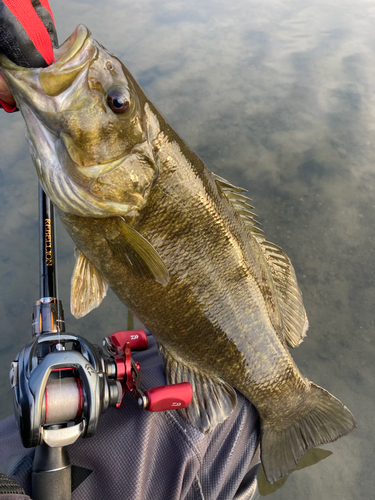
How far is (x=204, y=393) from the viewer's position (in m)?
1.20

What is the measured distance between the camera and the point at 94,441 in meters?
0.96

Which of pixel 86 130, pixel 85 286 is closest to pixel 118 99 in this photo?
pixel 86 130

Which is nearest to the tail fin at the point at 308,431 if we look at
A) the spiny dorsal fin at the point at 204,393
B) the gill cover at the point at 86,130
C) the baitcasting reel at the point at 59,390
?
the spiny dorsal fin at the point at 204,393

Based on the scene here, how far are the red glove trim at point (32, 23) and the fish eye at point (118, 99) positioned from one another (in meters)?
0.16

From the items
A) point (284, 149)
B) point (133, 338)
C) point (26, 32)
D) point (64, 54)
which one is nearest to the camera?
point (26, 32)

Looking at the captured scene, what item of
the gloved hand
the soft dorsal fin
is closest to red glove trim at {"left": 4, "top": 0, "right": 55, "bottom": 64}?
the gloved hand

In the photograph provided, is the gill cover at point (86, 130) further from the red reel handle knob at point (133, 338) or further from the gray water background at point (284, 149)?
the gray water background at point (284, 149)

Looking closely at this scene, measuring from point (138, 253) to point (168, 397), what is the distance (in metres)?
0.39

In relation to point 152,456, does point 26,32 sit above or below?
above

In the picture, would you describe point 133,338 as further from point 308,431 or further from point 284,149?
point 284,149

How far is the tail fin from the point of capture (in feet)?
4.12

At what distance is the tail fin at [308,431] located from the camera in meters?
1.26

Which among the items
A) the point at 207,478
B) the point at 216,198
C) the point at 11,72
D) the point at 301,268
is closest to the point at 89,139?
the point at 11,72

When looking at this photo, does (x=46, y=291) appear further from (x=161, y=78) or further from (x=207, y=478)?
(x=161, y=78)
